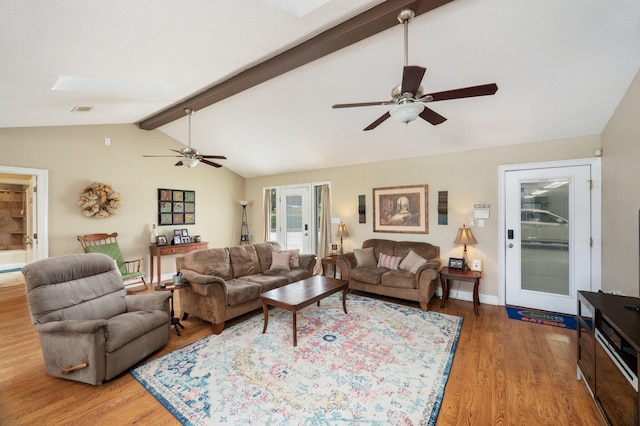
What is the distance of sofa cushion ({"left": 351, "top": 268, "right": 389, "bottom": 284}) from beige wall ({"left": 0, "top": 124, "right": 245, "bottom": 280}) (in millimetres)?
3887

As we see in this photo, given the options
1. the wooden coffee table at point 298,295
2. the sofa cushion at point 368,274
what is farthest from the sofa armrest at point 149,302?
the sofa cushion at point 368,274

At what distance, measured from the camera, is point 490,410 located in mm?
1884

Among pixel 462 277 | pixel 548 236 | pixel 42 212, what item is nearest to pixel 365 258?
pixel 462 277

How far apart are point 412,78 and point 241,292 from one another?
9.67ft

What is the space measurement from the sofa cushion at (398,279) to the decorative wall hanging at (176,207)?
14.7ft

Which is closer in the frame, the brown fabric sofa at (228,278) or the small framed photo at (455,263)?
the brown fabric sofa at (228,278)

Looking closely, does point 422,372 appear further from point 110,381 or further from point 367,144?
point 367,144

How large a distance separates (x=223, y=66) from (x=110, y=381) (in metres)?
3.17

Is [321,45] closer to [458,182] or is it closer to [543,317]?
[458,182]

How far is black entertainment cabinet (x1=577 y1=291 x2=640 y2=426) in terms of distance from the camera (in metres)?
1.42

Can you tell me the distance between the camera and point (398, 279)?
3941mm

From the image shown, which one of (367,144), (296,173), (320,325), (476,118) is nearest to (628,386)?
(320,325)

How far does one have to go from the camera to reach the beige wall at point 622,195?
2486 mm

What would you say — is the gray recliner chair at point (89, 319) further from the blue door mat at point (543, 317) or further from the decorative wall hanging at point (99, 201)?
the blue door mat at point (543, 317)
